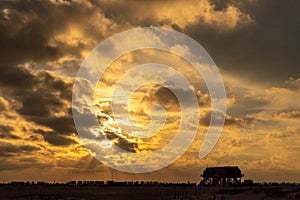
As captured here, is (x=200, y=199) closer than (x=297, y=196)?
No

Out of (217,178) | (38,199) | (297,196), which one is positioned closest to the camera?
(297,196)

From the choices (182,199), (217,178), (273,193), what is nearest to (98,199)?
(182,199)

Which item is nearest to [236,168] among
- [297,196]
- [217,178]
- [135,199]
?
[217,178]

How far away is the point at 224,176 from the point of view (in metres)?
135

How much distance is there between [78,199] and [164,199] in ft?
52.3

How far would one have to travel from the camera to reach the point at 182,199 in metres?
67.3

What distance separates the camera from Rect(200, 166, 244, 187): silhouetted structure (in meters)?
135

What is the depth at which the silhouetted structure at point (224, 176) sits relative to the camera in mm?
135125

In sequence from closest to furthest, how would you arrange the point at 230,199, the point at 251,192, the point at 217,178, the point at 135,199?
the point at 230,199, the point at 251,192, the point at 135,199, the point at 217,178

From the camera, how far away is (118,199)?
251 feet

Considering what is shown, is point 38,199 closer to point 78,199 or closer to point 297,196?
point 78,199

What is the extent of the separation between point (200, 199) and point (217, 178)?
243 ft

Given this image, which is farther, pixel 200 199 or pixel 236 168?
pixel 236 168

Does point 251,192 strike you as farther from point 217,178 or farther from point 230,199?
point 217,178
